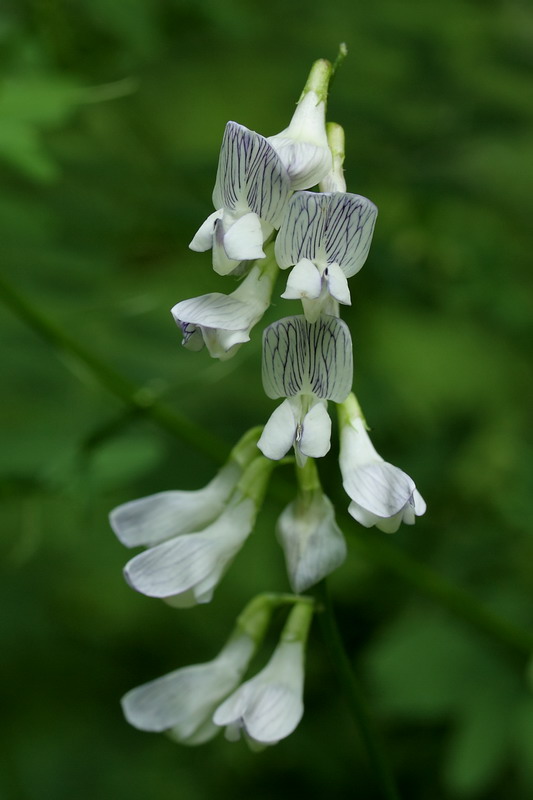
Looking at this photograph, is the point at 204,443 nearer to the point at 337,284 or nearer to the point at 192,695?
the point at 192,695

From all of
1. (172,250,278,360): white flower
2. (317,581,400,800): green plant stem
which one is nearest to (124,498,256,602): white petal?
(317,581,400,800): green plant stem

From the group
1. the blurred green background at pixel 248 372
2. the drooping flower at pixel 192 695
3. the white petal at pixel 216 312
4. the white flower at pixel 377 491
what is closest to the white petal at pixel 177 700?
the drooping flower at pixel 192 695

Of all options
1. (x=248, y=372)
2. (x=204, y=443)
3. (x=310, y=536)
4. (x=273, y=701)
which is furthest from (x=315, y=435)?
(x=248, y=372)

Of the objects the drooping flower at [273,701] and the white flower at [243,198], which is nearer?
the white flower at [243,198]

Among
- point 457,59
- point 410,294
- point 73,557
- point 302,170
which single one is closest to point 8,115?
point 302,170

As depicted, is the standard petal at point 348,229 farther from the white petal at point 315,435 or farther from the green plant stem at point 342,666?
the green plant stem at point 342,666

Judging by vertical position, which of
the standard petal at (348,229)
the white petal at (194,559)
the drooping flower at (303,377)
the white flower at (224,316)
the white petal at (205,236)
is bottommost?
the white petal at (194,559)

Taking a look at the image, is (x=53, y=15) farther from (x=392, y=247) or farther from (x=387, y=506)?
(x=387, y=506)
